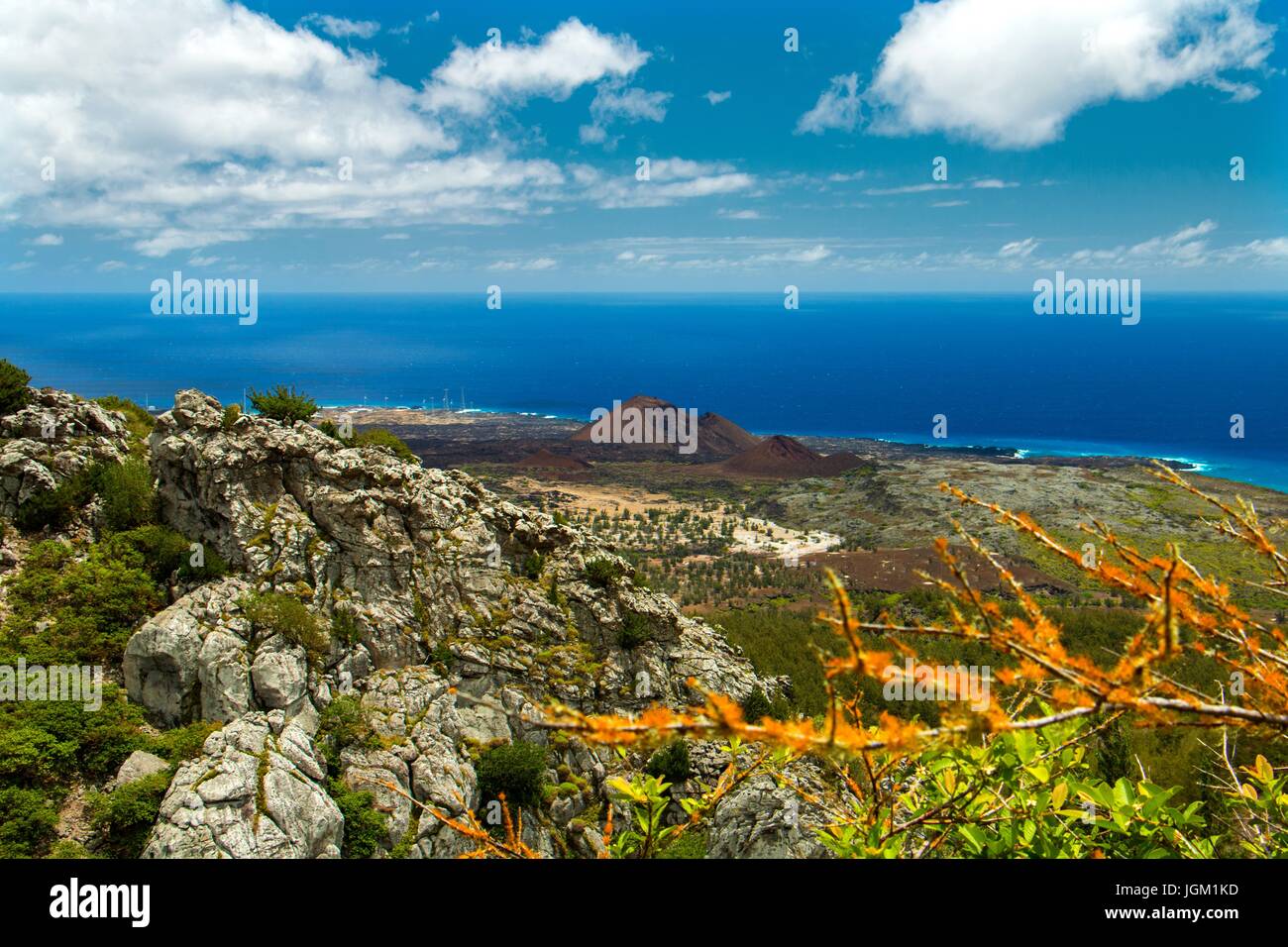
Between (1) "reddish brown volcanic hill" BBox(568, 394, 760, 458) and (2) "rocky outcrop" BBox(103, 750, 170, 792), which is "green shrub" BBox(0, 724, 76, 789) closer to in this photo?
(2) "rocky outcrop" BBox(103, 750, 170, 792)

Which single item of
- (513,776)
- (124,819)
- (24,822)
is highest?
(24,822)

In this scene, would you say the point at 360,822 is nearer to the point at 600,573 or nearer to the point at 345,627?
the point at 345,627

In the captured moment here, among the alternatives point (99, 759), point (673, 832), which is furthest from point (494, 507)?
point (673, 832)

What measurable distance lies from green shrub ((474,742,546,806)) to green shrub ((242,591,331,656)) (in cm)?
461

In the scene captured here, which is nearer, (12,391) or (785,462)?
(12,391)

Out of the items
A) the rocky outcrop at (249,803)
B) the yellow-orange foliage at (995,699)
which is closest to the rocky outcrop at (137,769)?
the rocky outcrop at (249,803)

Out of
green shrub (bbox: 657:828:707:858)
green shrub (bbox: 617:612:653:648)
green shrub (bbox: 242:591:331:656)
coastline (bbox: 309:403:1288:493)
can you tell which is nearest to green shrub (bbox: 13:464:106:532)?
green shrub (bbox: 242:591:331:656)

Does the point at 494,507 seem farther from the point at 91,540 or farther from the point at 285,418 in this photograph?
the point at 91,540

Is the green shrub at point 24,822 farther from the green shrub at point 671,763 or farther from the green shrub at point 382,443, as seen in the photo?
the green shrub at point 671,763

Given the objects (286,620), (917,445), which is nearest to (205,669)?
(286,620)

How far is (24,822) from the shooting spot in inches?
434

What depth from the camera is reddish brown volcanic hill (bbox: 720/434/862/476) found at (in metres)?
107

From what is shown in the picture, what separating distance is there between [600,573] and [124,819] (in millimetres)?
12875

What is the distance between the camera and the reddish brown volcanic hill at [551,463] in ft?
350
